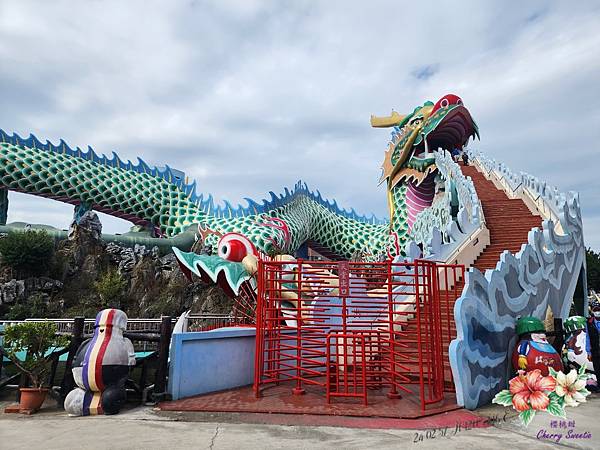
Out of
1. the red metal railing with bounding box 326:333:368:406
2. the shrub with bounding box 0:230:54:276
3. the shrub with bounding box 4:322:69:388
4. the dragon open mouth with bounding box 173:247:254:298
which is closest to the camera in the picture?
the red metal railing with bounding box 326:333:368:406

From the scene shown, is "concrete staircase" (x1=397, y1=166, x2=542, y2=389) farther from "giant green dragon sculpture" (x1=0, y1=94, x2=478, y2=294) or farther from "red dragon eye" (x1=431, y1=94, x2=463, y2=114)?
"red dragon eye" (x1=431, y1=94, x2=463, y2=114)

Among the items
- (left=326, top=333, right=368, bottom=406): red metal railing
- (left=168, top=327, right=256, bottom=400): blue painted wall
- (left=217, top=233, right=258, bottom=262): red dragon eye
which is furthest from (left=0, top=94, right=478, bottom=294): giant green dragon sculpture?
(left=326, top=333, right=368, bottom=406): red metal railing

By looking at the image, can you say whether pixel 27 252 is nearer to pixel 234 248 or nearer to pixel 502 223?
pixel 234 248

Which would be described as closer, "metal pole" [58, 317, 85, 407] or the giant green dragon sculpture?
"metal pole" [58, 317, 85, 407]

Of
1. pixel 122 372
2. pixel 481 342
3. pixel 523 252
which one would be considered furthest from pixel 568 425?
pixel 122 372

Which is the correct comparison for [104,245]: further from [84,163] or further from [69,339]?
[69,339]

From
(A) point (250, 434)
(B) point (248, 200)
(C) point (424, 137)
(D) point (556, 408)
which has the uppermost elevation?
(C) point (424, 137)

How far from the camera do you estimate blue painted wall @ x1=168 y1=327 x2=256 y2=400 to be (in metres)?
6.24

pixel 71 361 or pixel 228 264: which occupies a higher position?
pixel 228 264

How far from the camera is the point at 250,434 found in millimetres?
4543

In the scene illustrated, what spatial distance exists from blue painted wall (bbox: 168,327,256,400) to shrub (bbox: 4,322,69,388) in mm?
1644

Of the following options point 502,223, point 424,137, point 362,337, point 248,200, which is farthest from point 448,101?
point 362,337

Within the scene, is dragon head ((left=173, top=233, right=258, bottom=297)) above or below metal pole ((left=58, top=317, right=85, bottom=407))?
above

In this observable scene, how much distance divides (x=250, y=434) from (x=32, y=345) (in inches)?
135
